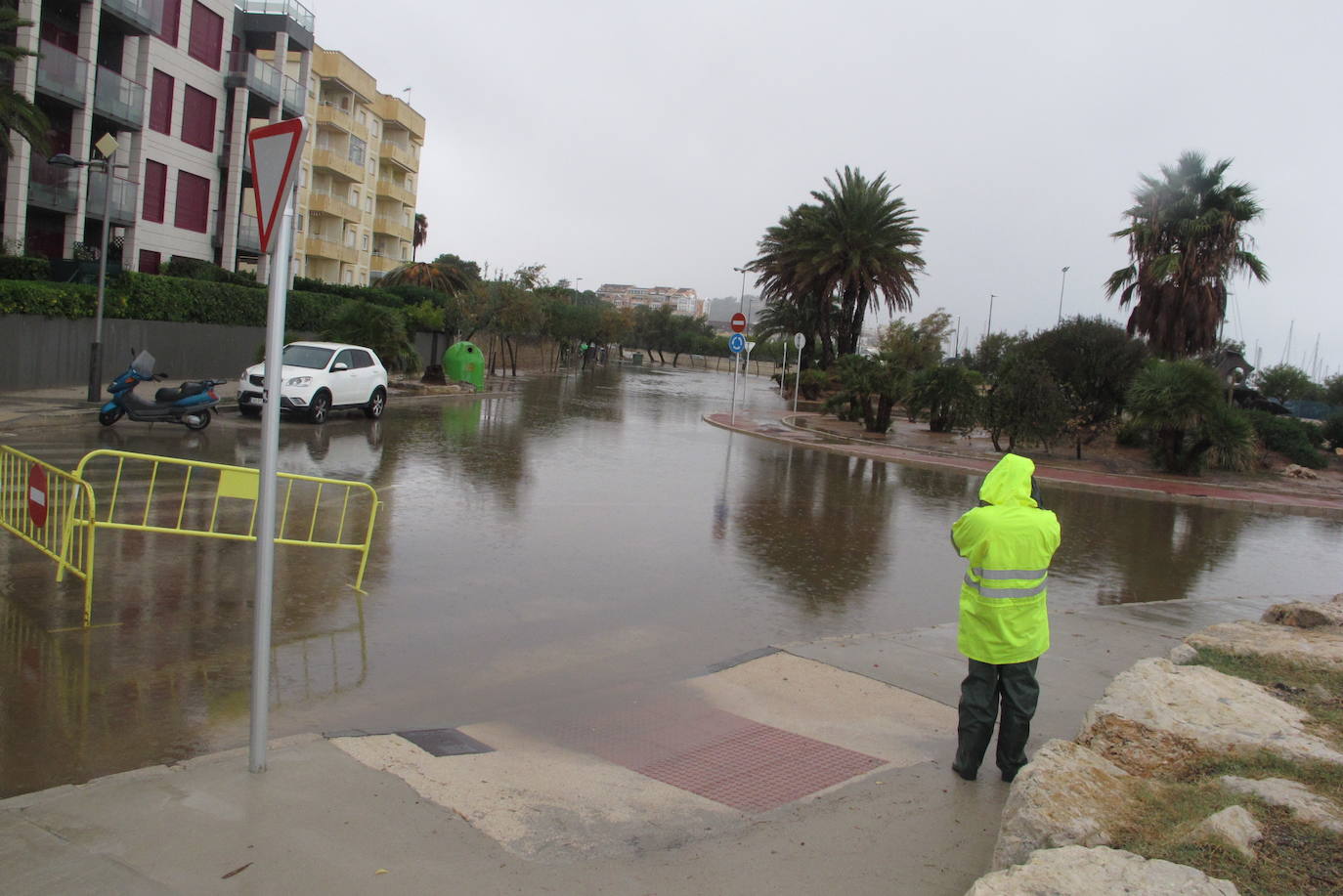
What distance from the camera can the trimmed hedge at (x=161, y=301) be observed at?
73.8ft

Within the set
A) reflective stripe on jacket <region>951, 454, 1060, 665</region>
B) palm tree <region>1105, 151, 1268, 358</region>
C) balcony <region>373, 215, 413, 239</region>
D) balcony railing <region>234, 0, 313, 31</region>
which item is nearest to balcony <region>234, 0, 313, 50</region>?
balcony railing <region>234, 0, 313, 31</region>

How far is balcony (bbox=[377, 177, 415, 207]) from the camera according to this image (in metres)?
62.6

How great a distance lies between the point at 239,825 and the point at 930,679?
4.64 meters

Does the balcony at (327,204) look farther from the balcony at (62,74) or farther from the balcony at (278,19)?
the balcony at (62,74)

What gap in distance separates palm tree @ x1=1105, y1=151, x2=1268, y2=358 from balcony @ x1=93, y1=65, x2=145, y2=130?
32.5 m

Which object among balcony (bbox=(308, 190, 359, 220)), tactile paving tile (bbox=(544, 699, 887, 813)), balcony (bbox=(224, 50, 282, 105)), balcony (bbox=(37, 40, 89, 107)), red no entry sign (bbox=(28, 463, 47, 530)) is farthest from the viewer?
balcony (bbox=(308, 190, 359, 220))

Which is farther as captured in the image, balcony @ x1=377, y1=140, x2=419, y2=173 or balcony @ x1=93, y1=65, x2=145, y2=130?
balcony @ x1=377, y1=140, x2=419, y2=173

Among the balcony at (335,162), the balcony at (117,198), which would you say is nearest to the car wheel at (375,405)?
the balcony at (117,198)

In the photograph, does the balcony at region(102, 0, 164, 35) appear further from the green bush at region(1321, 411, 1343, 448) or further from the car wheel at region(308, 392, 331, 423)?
the green bush at region(1321, 411, 1343, 448)

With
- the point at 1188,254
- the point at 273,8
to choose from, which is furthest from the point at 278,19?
the point at 1188,254

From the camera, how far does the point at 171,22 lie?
35.0 metres

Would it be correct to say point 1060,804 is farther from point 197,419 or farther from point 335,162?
point 335,162

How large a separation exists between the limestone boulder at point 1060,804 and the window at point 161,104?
38.0m

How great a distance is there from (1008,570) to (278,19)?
4284cm
